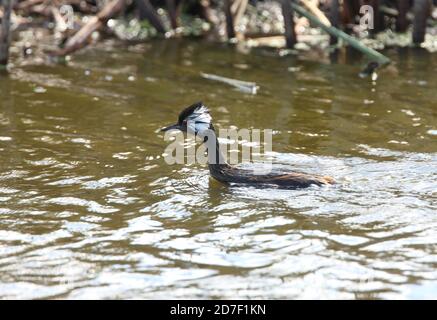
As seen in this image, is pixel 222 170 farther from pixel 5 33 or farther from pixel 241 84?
pixel 5 33

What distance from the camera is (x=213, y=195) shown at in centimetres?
785

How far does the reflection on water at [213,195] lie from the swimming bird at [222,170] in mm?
115

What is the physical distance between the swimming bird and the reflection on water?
115 millimetres

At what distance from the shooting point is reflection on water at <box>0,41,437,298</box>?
5.89 meters

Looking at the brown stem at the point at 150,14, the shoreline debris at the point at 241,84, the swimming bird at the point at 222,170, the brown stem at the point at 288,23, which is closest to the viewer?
the swimming bird at the point at 222,170

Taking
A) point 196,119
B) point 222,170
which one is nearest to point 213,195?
point 222,170

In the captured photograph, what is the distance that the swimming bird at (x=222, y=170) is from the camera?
781 centimetres

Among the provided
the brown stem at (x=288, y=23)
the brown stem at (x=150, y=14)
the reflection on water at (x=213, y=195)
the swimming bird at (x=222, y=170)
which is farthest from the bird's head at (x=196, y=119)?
the brown stem at (x=150, y=14)

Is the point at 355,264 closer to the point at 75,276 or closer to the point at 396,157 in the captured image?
the point at 75,276

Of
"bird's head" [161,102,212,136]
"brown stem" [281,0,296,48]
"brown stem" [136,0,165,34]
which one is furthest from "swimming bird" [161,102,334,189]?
"brown stem" [136,0,165,34]

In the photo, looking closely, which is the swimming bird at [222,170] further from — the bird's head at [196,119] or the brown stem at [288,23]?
the brown stem at [288,23]

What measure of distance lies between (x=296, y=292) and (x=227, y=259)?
2.48 ft

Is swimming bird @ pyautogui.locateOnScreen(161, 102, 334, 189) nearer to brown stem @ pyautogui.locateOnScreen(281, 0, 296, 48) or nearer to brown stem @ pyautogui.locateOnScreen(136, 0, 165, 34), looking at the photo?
brown stem @ pyautogui.locateOnScreen(281, 0, 296, 48)
